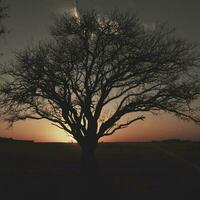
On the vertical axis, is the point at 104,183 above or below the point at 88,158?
below

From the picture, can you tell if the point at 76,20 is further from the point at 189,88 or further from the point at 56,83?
the point at 189,88

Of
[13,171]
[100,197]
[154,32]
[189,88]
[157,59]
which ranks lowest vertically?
[100,197]

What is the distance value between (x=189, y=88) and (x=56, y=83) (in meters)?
8.63

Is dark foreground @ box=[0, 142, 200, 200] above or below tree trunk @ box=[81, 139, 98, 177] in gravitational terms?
below

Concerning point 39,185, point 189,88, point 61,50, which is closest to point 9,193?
point 39,185

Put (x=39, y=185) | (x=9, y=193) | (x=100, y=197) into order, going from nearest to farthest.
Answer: (x=100, y=197), (x=9, y=193), (x=39, y=185)

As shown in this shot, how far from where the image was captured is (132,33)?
1089 inches

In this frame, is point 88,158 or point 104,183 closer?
point 104,183

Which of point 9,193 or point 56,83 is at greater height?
point 56,83

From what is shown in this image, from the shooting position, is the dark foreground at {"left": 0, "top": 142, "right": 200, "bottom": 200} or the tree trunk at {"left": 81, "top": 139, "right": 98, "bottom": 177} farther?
the tree trunk at {"left": 81, "top": 139, "right": 98, "bottom": 177}

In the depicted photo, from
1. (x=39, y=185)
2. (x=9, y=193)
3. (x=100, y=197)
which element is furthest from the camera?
(x=39, y=185)

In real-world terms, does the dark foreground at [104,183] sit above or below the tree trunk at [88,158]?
below

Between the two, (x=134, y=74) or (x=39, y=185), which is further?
(x=134, y=74)

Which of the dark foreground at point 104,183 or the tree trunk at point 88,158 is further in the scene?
the tree trunk at point 88,158
